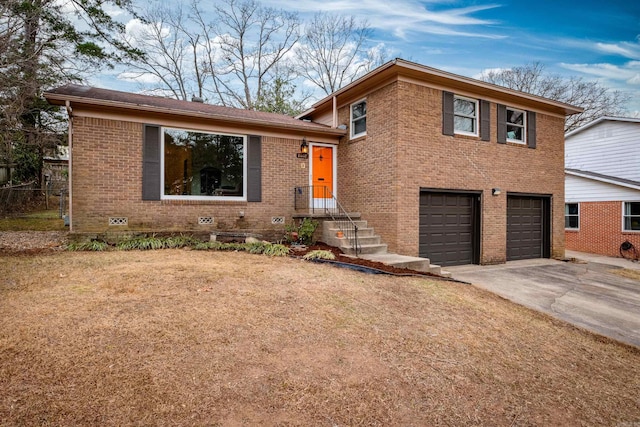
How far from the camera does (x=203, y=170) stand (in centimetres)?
929

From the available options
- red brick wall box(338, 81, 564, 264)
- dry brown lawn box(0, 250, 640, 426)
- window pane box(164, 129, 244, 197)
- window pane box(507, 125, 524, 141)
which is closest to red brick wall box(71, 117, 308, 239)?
window pane box(164, 129, 244, 197)

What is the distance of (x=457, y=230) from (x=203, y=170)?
7496 mm

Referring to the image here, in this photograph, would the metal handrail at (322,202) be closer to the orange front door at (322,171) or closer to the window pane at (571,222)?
the orange front door at (322,171)

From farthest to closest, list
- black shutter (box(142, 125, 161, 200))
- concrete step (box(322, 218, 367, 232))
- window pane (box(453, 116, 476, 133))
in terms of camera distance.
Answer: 1. window pane (box(453, 116, 476, 133))
2. concrete step (box(322, 218, 367, 232))
3. black shutter (box(142, 125, 161, 200))

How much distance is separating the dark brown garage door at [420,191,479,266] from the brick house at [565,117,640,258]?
26.8 feet

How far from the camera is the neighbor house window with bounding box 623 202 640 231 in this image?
Result: 13219 millimetres

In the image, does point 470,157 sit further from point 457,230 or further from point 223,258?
point 223,258

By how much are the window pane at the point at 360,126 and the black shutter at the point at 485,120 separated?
3.45m

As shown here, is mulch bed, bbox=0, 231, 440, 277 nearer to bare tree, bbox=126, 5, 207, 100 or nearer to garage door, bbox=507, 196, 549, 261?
garage door, bbox=507, 196, 549, 261

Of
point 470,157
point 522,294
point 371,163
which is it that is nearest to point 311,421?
point 522,294

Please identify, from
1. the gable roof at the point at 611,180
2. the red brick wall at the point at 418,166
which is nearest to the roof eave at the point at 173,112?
the red brick wall at the point at 418,166

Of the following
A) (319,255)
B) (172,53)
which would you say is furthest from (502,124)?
(172,53)

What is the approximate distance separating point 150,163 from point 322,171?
4.92 m

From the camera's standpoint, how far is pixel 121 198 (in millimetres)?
8227
